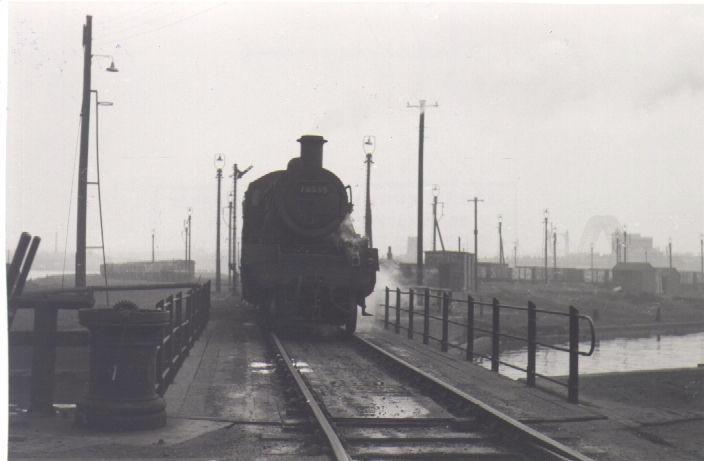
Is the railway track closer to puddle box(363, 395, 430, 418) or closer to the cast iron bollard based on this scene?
puddle box(363, 395, 430, 418)

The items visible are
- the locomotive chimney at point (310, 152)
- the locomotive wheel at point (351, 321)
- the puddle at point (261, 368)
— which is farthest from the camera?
the locomotive chimney at point (310, 152)

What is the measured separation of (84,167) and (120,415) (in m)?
12.1

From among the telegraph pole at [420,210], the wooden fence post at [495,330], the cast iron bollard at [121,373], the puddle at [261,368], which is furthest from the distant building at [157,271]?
the cast iron bollard at [121,373]

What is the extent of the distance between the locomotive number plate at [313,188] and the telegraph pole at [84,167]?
5.06m

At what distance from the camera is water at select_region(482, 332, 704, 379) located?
25391 millimetres

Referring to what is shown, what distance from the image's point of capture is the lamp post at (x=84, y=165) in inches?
715

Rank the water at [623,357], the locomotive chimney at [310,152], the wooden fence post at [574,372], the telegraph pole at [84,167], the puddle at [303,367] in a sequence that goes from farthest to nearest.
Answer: the water at [623,357]
the telegraph pole at [84,167]
the locomotive chimney at [310,152]
the puddle at [303,367]
the wooden fence post at [574,372]

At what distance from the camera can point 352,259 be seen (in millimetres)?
16641

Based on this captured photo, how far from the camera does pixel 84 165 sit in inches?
730

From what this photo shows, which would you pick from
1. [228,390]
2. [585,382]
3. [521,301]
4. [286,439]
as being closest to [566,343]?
[521,301]

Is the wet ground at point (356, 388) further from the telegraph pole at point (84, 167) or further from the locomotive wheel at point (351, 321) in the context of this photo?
the telegraph pole at point (84, 167)

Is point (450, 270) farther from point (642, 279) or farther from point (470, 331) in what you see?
point (642, 279)

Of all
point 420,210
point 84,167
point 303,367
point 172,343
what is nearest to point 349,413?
point 172,343

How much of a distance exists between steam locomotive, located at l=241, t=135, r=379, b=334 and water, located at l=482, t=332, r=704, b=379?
725cm
